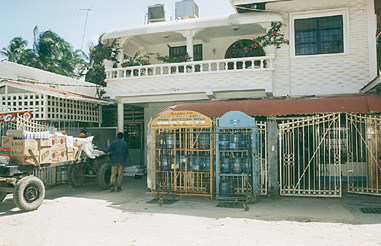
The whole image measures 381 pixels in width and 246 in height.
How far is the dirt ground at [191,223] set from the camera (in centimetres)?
605

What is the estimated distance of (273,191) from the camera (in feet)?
30.4

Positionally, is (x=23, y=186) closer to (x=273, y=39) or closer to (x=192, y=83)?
(x=192, y=83)

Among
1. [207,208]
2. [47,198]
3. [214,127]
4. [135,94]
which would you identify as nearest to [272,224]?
[207,208]

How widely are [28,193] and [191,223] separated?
4.19 metres

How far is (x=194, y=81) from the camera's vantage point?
13.2m

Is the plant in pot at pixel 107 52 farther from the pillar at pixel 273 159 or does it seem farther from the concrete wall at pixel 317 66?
the pillar at pixel 273 159

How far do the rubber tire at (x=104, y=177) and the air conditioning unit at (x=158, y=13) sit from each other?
7.86 m

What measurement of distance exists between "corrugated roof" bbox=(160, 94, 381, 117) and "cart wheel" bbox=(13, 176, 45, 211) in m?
5.35

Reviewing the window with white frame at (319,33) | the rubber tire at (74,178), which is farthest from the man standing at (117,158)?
the window with white frame at (319,33)

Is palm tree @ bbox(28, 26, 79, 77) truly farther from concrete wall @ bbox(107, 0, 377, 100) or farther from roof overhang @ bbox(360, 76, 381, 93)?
roof overhang @ bbox(360, 76, 381, 93)

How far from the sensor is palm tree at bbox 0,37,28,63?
31.2 meters

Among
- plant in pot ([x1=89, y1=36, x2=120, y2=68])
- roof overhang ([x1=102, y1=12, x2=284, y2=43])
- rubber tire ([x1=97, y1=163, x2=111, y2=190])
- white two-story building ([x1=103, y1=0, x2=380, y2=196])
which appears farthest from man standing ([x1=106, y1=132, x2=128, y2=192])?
roof overhang ([x1=102, y1=12, x2=284, y2=43])

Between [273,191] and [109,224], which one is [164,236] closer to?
[109,224]

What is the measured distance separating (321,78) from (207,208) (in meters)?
6.89
